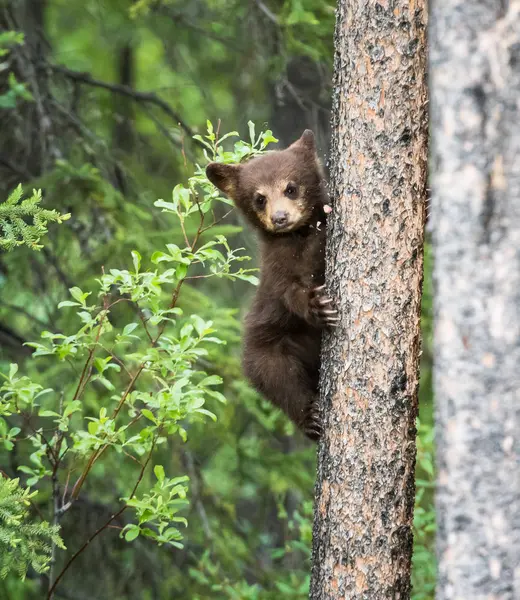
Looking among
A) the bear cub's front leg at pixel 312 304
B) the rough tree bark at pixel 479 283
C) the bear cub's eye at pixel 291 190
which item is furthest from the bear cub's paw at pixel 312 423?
the rough tree bark at pixel 479 283

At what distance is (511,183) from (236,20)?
6284 mm

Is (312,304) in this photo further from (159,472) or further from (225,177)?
(225,177)

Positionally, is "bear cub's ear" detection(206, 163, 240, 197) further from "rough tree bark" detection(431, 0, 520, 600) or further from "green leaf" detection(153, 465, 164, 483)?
"rough tree bark" detection(431, 0, 520, 600)

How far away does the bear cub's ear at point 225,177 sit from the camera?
508 cm

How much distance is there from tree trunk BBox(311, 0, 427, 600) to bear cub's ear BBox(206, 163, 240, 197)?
1.56 meters

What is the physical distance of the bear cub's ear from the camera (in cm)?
508

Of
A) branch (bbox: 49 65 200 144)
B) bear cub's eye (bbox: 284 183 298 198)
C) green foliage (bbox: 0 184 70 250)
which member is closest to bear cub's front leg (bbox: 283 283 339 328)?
bear cub's eye (bbox: 284 183 298 198)

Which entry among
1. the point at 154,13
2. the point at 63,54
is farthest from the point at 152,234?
the point at 63,54

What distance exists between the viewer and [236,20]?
8.12 m

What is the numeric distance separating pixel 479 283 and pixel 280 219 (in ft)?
8.04

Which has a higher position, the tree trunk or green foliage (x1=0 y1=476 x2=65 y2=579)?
the tree trunk

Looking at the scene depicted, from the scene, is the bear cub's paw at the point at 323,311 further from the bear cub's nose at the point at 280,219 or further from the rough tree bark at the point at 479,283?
the rough tree bark at the point at 479,283

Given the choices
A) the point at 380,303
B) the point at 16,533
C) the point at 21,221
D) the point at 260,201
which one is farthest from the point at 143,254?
the point at 380,303

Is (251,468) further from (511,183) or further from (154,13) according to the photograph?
(511,183)
